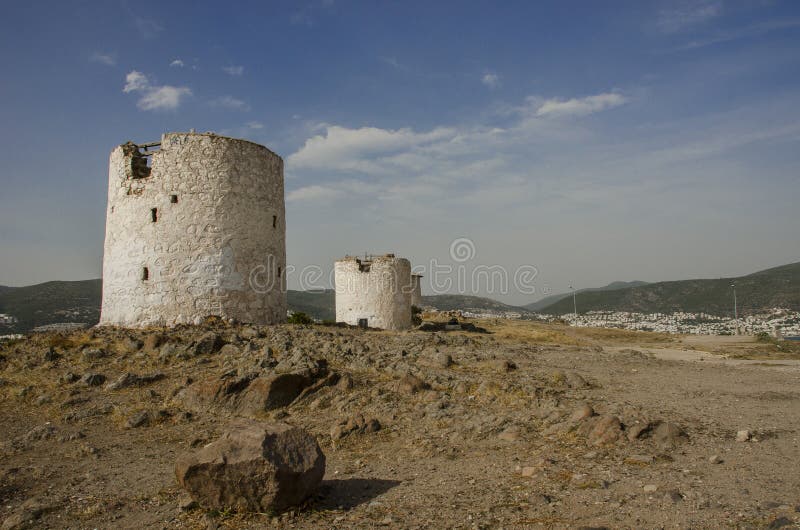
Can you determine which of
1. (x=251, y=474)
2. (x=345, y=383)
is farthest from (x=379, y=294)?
(x=251, y=474)

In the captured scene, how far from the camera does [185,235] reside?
1511 cm

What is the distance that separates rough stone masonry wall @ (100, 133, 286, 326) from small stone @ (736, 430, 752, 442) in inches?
506

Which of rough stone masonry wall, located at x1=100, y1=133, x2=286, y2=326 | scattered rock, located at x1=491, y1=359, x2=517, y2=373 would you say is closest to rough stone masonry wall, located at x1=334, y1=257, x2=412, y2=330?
rough stone masonry wall, located at x1=100, y1=133, x2=286, y2=326

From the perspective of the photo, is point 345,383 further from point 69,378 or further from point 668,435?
point 69,378

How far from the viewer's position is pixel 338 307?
1122 inches

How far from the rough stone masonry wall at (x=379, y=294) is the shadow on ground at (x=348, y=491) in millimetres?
20403

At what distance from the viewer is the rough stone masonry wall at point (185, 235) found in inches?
591

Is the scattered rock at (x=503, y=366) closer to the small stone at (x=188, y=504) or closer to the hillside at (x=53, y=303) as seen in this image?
the small stone at (x=188, y=504)

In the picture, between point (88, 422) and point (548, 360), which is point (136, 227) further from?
point (548, 360)

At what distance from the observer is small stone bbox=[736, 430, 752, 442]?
736 centimetres

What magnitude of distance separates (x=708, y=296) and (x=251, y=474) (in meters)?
101

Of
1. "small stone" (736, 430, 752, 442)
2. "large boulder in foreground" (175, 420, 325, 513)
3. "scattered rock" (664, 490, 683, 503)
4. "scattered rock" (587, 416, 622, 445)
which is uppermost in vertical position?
"large boulder in foreground" (175, 420, 325, 513)

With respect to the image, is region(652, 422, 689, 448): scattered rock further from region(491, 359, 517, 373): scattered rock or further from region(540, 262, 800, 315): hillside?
region(540, 262, 800, 315): hillside

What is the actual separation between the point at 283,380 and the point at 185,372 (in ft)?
9.75
